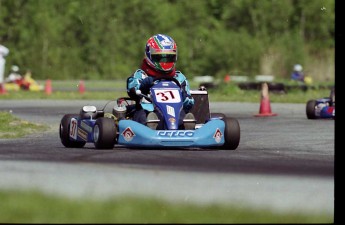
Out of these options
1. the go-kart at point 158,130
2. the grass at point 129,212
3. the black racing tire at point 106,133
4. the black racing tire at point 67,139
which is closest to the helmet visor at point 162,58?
the go-kart at point 158,130

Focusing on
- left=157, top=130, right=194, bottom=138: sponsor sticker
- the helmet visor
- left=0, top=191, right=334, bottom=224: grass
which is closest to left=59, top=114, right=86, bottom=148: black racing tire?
the helmet visor

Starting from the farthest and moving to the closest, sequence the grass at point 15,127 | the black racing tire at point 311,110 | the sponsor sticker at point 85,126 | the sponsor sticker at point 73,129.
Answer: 1. the black racing tire at point 311,110
2. the grass at point 15,127
3. the sponsor sticker at point 73,129
4. the sponsor sticker at point 85,126

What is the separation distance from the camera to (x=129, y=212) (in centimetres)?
668

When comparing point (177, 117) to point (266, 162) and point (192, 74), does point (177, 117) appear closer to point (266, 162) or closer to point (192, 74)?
point (266, 162)

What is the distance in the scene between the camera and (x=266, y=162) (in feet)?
35.8

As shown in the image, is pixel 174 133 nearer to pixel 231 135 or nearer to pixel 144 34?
pixel 231 135

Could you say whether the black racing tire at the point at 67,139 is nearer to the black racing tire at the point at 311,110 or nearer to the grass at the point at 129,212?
the grass at the point at 129,212

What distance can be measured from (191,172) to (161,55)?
418 cm

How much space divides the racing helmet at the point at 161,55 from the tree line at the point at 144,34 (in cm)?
4463

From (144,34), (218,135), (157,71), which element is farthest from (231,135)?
(144,34)

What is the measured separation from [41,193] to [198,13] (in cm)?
6286

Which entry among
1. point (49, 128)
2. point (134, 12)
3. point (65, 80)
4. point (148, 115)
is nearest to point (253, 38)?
point (134, 12)

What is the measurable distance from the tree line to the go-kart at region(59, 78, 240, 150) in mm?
44605

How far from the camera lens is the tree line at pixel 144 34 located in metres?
62.3
